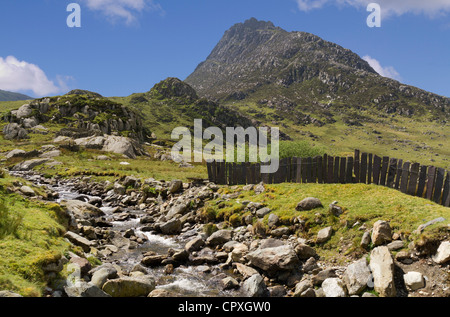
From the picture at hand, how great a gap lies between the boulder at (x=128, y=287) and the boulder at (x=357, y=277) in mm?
6110

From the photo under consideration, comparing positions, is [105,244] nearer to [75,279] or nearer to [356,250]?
[75,279]

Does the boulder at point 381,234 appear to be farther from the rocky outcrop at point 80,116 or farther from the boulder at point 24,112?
the boulder at point 24,112

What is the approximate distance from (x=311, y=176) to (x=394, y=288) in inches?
A: 484

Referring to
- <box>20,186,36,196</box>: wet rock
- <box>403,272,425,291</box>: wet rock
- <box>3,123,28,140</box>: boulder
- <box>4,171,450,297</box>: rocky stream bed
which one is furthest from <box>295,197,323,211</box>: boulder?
<box>3,123,28,140</box>: boulder

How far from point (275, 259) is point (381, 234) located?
147 inches

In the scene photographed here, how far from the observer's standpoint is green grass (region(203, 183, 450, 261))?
31.7 ft

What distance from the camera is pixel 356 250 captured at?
9.48m

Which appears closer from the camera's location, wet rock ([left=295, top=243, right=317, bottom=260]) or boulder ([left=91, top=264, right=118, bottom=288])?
boulder ([left=91, top=264, right=118, bottom=288])

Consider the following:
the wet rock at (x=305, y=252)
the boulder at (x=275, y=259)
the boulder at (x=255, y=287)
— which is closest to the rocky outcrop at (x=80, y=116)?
the boulder at (x=275, y=259)

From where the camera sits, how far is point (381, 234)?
9094 millimetres

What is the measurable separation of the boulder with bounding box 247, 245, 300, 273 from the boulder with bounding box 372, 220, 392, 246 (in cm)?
276

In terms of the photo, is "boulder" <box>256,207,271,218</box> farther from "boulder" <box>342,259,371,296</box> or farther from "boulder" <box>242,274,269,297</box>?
"boulder" <box>342,259,371,296</box>

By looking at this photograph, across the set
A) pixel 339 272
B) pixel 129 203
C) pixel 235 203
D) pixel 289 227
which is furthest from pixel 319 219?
pixel 129 203

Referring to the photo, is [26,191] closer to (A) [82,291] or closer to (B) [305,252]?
(A) [82,291]
